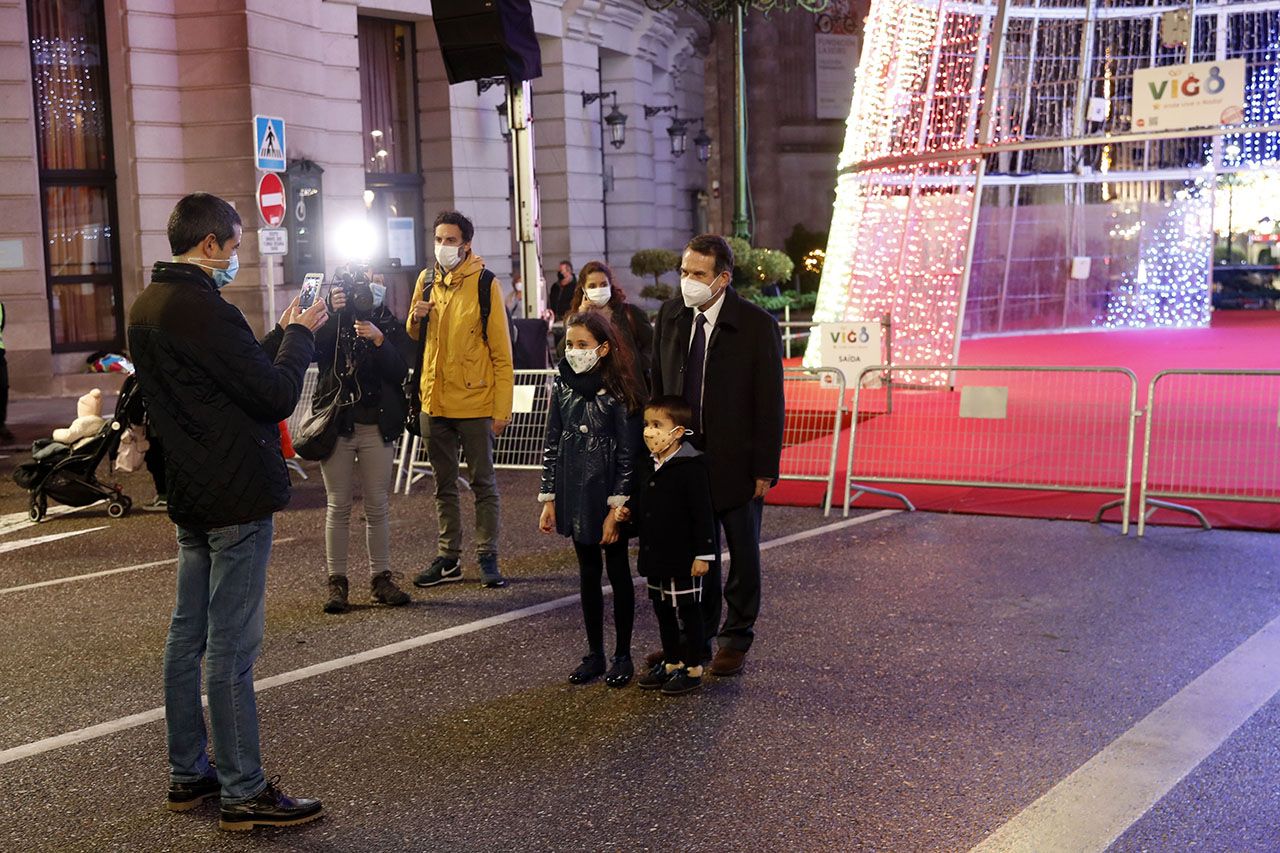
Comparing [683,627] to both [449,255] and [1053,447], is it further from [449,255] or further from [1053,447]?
[1053,447]

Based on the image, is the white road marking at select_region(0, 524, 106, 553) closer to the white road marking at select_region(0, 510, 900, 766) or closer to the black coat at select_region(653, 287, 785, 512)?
the white road marking at select_region(0, 510, 900, 766)

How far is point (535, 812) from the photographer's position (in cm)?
521

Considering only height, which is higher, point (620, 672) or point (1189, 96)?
point (1189, 96)

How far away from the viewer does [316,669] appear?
7.18m

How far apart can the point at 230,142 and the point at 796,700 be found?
1709 cm

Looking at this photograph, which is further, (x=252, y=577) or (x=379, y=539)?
(x=379, y=539)

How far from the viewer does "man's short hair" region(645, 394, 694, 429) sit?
21.5 ft

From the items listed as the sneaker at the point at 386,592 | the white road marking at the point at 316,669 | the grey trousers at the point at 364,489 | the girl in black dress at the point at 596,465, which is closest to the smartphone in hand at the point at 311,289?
the girl in black dress at the point at 596,465

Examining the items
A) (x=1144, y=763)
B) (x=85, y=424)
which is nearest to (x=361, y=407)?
(x=1144, y=763)

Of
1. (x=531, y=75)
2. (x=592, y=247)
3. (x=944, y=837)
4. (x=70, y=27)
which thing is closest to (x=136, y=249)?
(x=70, y=27)

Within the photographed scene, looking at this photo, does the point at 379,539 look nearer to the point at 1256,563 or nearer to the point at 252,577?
the point at 252,577

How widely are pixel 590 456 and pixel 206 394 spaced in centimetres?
214

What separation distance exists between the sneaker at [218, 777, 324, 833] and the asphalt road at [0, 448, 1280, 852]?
0.15 feet

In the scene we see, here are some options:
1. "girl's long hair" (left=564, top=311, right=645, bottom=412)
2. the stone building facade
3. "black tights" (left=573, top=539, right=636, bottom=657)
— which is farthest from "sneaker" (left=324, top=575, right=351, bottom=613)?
the stone building facade
